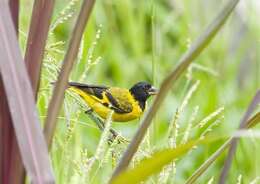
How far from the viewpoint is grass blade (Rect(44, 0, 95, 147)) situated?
4.15ft

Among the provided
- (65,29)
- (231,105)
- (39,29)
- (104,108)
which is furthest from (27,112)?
(65,29)

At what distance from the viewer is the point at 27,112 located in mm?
1147

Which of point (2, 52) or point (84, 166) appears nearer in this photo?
point (2, 52)

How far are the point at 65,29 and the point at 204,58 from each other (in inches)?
40.8

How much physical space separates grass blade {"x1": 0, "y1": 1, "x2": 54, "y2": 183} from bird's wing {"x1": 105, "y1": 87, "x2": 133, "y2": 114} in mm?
1304

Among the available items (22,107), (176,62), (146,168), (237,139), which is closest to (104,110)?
(237,139)

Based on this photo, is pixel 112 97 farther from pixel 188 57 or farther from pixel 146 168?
pixel 146 168

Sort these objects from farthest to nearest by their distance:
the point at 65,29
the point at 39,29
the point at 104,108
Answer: the point at 65,29
the point at 104,108
the point at 39,29

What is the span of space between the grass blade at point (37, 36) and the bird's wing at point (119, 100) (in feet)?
3.75

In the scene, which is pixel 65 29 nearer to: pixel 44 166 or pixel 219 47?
pixel 219 47

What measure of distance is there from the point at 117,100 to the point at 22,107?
148 centimetres

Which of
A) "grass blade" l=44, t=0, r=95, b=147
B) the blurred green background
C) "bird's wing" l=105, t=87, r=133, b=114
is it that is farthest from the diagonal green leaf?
the blurred green background

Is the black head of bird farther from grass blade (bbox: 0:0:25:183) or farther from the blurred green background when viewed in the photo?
grass blade (bbox: 0:0:25:183)

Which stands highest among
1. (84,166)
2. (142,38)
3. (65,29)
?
(84,166)
